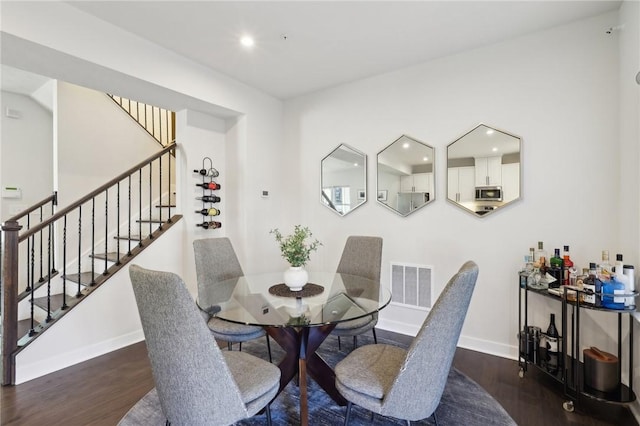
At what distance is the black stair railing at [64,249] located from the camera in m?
2.23

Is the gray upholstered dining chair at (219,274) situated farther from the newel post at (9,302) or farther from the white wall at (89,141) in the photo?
the white wall at (89,141)

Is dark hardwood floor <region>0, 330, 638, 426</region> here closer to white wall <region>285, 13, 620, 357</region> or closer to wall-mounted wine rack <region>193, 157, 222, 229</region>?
white wall <region>285, 13, 620, 357</region>

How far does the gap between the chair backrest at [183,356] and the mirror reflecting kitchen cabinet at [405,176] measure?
2441 millimetres

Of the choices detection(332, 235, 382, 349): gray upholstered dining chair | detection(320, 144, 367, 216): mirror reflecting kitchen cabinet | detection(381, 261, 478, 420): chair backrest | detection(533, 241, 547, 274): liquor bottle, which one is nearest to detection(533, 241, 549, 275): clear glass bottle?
detection(533, 241, 547, 274): liquor bottle

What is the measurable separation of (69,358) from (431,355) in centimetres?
291

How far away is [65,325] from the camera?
99.3 inches

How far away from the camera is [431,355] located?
4.34ft

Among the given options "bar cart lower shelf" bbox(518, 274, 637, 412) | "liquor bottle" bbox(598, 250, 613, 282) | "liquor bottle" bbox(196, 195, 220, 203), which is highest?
"liquor bottle" bbox(196, 195, 220, 203)

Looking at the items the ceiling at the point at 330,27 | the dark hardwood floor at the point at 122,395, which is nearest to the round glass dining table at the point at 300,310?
the dark hardwood floor at the point at 122,395

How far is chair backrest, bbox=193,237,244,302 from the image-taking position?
2.54 meters

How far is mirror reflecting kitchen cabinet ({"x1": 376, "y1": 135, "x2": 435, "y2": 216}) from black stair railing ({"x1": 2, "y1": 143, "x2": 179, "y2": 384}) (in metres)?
2.41

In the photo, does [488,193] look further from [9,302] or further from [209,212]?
[9,302]

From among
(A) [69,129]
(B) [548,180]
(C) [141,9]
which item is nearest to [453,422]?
(B) [548,180]

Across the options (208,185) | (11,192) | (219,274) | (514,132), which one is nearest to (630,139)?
(514,132)
